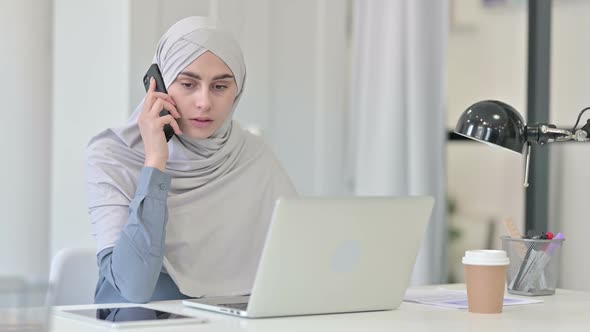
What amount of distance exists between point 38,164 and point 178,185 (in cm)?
87

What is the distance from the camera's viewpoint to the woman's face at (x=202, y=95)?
2.33 metres

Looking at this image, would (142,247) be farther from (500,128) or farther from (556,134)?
(556,134)

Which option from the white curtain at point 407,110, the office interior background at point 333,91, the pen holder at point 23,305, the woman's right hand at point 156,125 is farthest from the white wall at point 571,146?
the pen holder at point 23,305

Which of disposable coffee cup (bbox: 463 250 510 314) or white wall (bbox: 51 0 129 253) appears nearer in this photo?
disposable coffee cup (bbox: 463 250 510 314)

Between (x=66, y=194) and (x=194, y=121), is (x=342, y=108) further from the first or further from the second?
(x=194, y=121)

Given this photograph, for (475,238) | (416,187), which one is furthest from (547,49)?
(475,238)

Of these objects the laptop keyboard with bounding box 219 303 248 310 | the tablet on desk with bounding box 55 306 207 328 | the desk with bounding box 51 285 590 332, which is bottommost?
the desk with bounding box 51 285 590 332

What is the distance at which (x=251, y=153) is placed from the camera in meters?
2.55

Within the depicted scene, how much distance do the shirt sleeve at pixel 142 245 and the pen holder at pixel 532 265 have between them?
0.75m

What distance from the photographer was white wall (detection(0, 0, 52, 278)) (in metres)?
3.00

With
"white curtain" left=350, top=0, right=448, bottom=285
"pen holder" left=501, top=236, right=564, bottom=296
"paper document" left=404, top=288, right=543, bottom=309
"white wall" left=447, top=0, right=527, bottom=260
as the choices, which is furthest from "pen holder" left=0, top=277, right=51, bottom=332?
"white wall" left=447, top=0, right=527, bottom=260

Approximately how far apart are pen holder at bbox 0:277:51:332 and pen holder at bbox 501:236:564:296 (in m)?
1.28

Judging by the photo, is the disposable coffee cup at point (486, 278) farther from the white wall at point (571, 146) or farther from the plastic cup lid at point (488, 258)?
the white wall at point (571, 146)

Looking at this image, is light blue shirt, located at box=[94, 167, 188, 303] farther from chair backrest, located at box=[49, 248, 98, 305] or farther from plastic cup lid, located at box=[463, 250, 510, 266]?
plastic cup lid, located at box=[463, 250, 510, 266]
